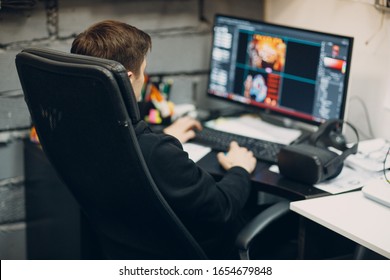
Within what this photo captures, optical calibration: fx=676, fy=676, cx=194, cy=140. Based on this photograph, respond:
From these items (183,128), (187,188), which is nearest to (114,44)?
(187,188)

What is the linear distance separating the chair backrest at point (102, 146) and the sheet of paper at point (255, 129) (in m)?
0.75

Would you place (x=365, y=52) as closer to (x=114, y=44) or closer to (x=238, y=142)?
(x=238, y=142)

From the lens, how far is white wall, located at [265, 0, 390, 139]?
7.28 feet

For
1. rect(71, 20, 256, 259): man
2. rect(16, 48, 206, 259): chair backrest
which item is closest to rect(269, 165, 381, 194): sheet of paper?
rect(71, 20, 256, 259): man

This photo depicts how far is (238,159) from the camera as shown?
1.99 meters

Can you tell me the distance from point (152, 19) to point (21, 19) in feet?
1.61

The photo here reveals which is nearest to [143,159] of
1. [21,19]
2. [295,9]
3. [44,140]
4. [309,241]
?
[44,140]

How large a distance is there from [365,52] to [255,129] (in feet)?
1.51

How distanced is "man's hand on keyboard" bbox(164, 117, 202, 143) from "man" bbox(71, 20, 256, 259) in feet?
1.47

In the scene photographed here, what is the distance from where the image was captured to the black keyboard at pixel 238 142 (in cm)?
211

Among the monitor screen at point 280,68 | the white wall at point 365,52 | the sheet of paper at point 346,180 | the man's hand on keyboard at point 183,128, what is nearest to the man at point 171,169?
the sheet of paper at point 346,180

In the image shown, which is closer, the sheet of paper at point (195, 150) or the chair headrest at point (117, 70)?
the chair headrest at point (117, 70)

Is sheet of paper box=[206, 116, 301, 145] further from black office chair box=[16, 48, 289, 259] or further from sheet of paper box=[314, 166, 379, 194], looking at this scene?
black office chair box=[16, 48, 289, 259]

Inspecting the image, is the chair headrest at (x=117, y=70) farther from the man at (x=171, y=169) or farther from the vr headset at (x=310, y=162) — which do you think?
the vr headset at (x=310, y=162)
